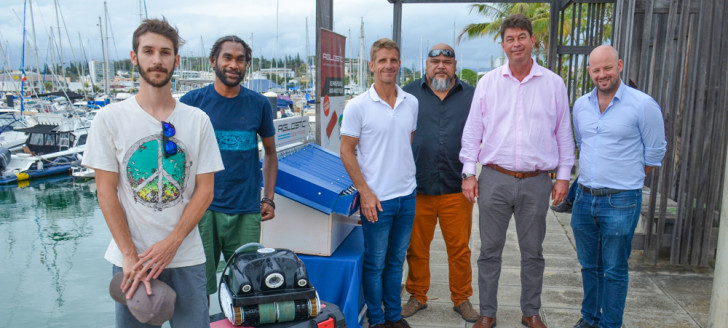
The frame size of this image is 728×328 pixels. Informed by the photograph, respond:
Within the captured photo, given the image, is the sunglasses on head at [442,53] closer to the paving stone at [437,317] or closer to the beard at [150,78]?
the paving stone at [437,317]

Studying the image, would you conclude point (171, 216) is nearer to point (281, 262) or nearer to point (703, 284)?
point (281, 262)

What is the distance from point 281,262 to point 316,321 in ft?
1.06

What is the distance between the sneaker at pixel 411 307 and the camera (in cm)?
397

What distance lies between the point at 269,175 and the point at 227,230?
400mm

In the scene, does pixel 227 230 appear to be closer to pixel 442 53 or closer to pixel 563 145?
pixel 442 53

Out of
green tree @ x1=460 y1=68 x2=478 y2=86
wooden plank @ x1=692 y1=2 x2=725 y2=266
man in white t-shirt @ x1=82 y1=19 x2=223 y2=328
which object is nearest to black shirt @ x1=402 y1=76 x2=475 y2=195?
man in white t-shirt @ x1=82 y1=19 x2=223 y2=328

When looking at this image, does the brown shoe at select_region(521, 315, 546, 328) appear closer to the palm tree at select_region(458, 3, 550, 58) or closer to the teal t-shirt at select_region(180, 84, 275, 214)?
the teal t-shirt at select_region(180, 84, 275, 214)

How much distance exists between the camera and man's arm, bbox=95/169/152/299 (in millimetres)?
2029

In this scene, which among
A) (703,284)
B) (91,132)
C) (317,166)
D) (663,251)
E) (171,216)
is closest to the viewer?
(91,132)

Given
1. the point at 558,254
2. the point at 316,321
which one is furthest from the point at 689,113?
the point at 316,321

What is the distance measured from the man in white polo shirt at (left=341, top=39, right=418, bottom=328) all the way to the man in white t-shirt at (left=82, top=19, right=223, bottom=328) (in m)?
1.22

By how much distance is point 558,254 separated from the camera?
5.60 metres

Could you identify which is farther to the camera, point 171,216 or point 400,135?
point 400,135

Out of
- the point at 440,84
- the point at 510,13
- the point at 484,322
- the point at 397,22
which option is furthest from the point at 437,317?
the point at 510,13
